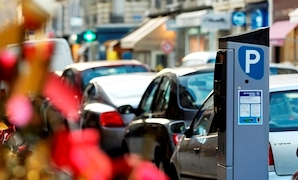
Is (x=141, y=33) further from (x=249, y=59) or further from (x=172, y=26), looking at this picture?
(x=249, y=59)

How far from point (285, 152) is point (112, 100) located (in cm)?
624

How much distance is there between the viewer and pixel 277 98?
727 cm

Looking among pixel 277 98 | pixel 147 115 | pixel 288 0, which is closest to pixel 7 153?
pixel 277 98

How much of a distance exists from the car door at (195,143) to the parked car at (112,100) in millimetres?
3350

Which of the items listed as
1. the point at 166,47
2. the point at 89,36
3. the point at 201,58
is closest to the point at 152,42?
the point at 166,47

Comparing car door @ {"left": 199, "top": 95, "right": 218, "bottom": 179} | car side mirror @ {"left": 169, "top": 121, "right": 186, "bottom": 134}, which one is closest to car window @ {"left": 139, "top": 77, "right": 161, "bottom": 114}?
car side mirror @ {"left": 169, "top": 121, "right": 186, "bottom": 134}

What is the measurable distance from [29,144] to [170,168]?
6929mm

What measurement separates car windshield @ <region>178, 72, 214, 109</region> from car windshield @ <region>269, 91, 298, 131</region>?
1.89m

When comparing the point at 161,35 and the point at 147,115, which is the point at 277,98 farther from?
the point at 161,35

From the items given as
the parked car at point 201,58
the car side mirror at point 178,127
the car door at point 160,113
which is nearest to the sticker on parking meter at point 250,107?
the car side mirror at point 178,127

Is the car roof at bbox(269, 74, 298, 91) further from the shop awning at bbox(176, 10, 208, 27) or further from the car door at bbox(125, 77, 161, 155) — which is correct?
the shop awning at bbox(176, 10, 208, 27)

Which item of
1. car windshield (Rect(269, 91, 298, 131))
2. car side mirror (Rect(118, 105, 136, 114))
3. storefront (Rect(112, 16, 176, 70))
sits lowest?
storefront (Rect(112, 16, 176, 70))

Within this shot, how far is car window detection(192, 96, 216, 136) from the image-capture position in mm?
7914

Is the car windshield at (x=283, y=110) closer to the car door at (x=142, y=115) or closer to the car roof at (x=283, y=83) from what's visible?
the car roof at (x=283, y=83)
